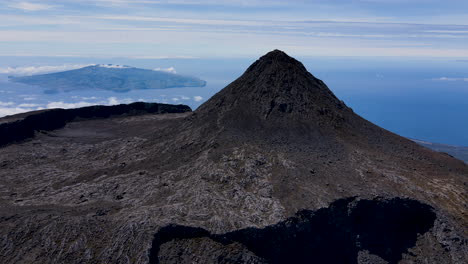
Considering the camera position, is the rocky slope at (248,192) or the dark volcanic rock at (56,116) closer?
the rocky slope at (248,192)

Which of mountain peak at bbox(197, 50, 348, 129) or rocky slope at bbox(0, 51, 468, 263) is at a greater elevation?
mountain peak at bbox(197, 50, 348, 129)

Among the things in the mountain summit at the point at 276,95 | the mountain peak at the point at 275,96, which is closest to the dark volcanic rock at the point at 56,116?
the mountain summit at the point at 276,95

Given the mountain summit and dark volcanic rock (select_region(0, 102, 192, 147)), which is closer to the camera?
the mountain summit

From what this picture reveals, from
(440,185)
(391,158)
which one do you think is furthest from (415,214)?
(391,158)

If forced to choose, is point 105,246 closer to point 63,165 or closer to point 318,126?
point 63,165

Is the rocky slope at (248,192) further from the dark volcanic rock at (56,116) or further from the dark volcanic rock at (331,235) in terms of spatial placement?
the dark volcanic rock at (56,116)

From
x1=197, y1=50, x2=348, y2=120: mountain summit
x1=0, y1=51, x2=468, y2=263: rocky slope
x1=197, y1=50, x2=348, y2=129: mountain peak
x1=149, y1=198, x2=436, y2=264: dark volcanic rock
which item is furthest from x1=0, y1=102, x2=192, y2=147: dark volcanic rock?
x1=149, y1=198, x2=436, y2=264: dark volcanic rock

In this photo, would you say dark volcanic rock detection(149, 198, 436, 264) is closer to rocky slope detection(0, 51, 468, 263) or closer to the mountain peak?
rocky slope detection(0, 51, 468, 263)
